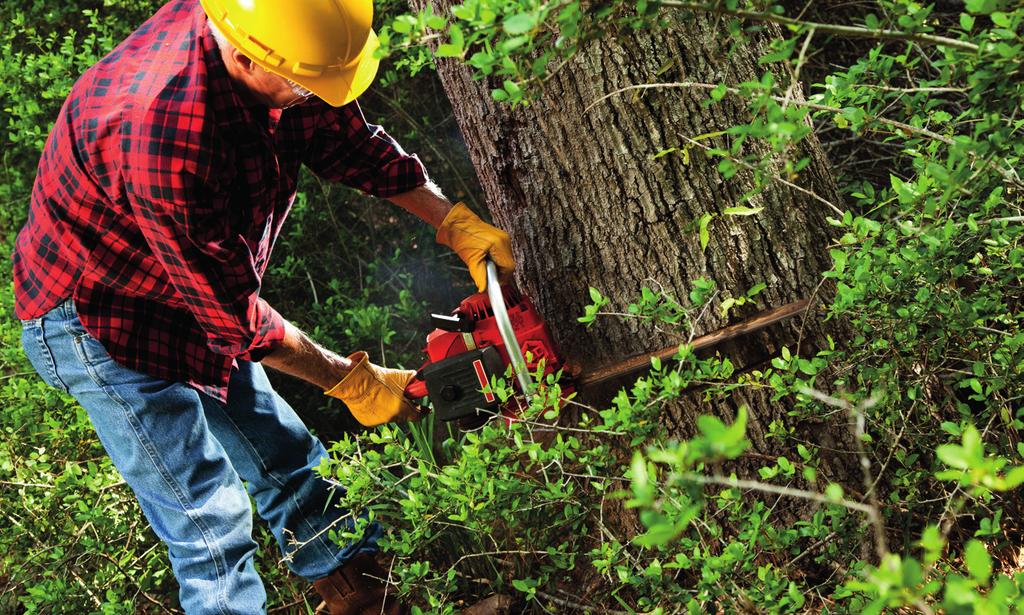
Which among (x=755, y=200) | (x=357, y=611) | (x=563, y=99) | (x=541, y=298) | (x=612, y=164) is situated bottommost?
(x=357, y=611)

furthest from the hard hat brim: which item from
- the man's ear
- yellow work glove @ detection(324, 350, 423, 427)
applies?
yellow work glove @ detection(324, 350, 423, 427)

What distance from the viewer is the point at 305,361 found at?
2.63 meters

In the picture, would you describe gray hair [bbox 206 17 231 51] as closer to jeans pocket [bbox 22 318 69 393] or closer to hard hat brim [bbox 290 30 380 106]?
hard hat brim [bbox 290 30 380 106]

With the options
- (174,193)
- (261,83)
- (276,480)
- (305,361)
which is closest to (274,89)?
(261,83)

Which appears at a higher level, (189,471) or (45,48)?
(45,48)

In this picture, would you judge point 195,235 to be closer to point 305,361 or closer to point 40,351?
point 305,361

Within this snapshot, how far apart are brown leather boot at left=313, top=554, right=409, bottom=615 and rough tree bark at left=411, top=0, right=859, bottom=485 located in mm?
1186

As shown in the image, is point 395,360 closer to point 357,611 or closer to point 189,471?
point 357,611

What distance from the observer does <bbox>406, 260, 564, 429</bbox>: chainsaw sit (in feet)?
7.57

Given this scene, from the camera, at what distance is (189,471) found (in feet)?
8.16

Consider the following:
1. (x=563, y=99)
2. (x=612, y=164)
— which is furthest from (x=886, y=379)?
(x=563, y=99)

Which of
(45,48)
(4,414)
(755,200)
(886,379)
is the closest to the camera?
(886,379)

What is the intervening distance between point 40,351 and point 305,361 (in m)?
0.79

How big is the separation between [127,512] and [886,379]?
2743 mm
